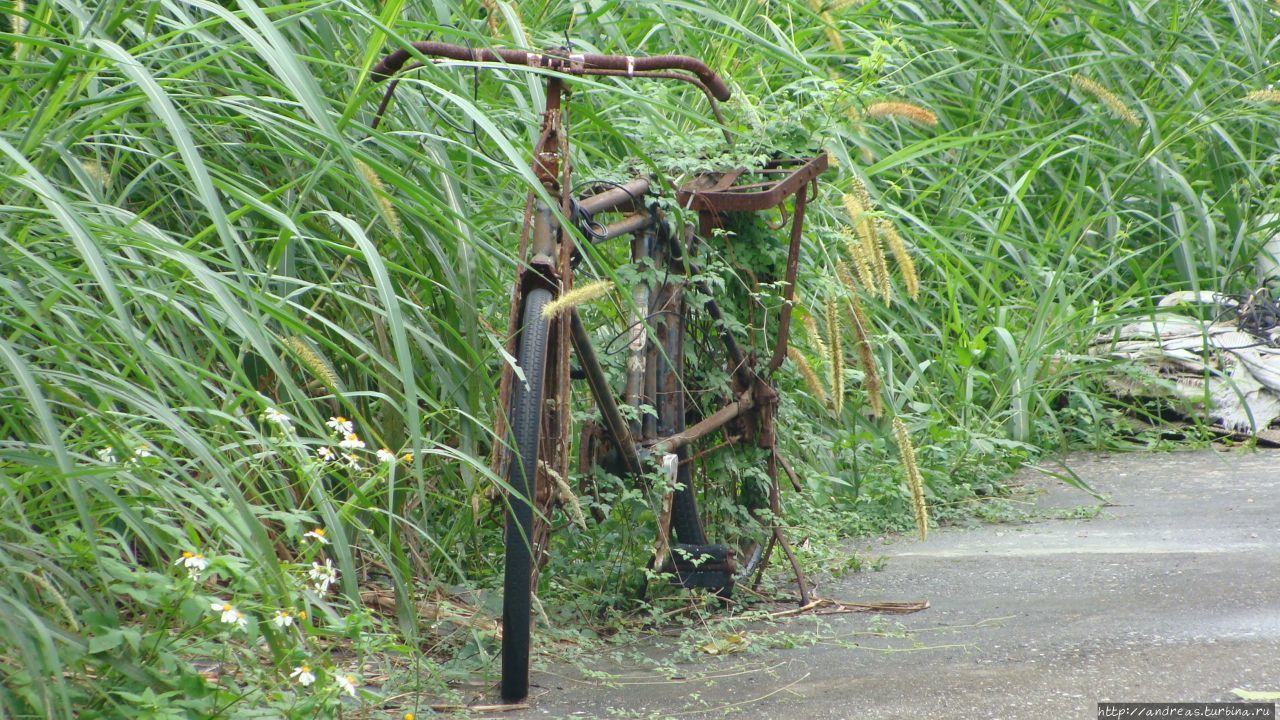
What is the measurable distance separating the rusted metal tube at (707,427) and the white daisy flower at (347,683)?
1.11 meters

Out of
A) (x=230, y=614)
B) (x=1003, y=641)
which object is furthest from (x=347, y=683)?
(x=1003, y=641)

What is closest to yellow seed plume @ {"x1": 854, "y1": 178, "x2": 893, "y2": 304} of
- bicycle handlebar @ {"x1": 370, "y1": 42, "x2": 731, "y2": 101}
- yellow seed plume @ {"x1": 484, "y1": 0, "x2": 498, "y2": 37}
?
bicycle handlebar @ {"x1": 370, "y1": 42, "x2": 731, "y2": 101}

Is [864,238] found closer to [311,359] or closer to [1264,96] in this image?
[311,359]

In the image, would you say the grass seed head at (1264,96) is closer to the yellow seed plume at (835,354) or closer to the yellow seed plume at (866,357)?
the yellow seed plume at (866,357)

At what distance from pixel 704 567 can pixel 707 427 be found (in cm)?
33

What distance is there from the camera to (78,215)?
1.80 m

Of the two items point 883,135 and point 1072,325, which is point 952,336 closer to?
point 1072,325

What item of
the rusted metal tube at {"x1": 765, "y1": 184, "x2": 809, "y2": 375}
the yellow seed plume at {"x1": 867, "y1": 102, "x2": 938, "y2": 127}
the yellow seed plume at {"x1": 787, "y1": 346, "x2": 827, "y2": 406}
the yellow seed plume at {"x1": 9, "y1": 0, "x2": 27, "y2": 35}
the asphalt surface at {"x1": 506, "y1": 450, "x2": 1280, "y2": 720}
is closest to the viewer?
the yellow seed plume at {"x1": 9, "y1": 0, "x2": 27, "y2": 35}

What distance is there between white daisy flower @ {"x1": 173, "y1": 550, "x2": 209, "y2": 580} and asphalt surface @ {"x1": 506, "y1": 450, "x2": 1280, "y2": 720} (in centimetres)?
72

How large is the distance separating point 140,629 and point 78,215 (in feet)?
2.03

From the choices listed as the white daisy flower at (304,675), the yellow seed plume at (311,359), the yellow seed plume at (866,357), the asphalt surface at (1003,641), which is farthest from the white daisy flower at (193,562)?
the yellow seed plume at (866,357)

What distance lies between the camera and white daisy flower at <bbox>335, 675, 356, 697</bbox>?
200 cm

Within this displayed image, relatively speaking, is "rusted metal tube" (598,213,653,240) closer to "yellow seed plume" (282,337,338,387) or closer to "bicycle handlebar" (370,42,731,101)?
"bicycle handlebar" (370,42,731,101)

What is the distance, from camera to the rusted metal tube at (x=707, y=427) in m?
3.07
